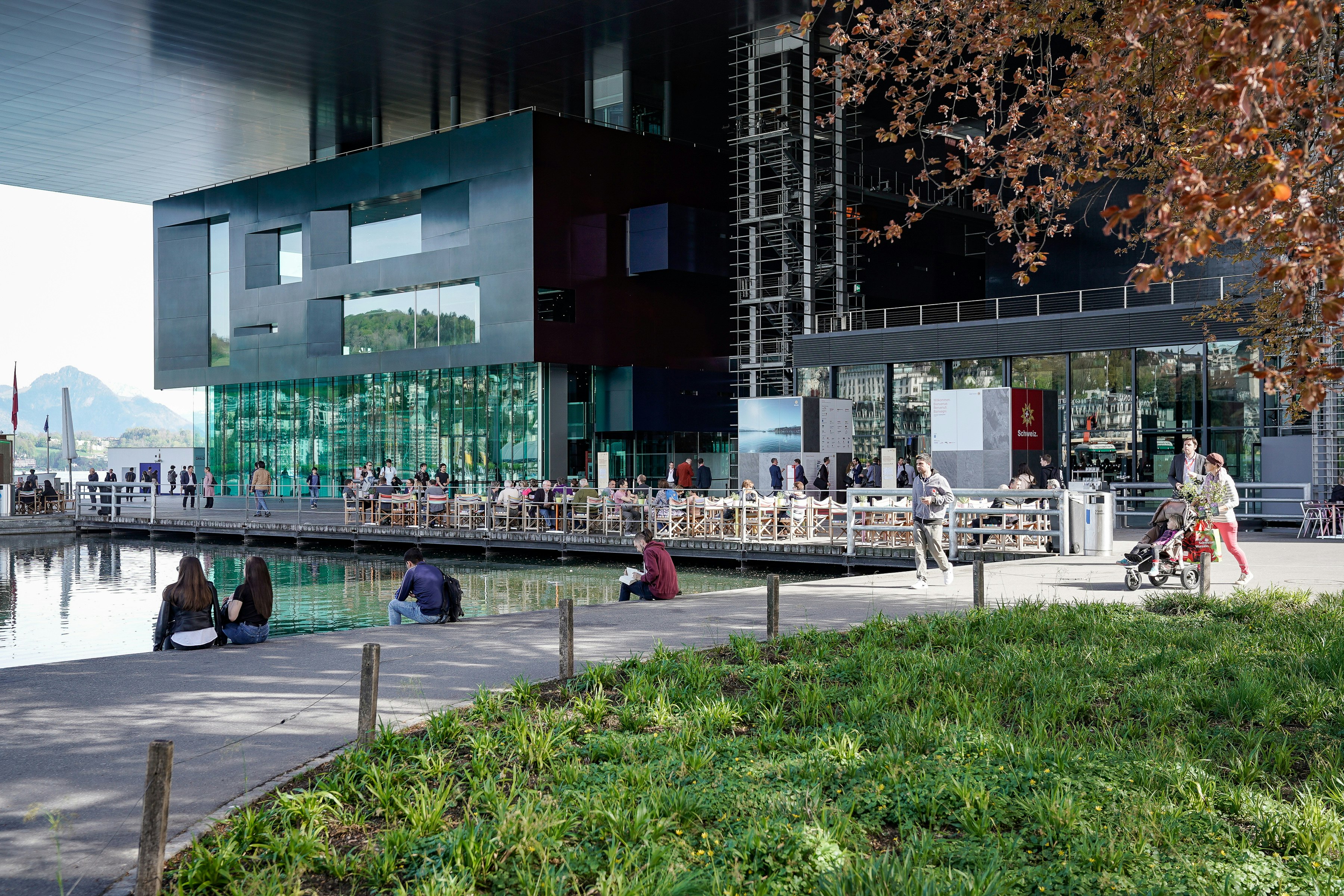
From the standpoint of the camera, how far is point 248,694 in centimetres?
879

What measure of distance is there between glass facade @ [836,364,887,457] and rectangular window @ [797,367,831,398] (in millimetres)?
380

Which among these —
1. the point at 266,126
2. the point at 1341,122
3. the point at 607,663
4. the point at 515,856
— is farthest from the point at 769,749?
the point at 266,126

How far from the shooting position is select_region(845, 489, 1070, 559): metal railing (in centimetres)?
1914

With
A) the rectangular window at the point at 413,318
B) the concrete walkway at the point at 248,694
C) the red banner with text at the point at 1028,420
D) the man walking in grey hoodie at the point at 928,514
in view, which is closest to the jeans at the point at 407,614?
the concrete walkway at the point at 248,694

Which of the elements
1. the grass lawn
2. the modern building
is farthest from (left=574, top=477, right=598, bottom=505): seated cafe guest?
the grass lawn

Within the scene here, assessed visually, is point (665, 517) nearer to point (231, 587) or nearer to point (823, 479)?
point (823, 479)

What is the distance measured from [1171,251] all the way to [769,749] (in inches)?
141

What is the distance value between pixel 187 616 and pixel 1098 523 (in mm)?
14609

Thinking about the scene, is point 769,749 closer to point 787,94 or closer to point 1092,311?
point 1092,311

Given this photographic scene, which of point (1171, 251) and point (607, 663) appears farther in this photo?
point (607, 663)

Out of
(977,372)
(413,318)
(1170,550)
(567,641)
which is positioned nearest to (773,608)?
(567,641)

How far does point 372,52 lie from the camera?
37812 mm

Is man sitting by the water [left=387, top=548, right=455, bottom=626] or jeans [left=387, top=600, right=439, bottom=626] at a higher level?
man sitting by the water [left=387, top=548, right=455, bottom=626]

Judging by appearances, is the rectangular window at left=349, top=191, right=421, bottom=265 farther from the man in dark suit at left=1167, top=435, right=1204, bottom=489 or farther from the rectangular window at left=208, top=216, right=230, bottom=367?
the man in dark suit at left=1167, top=435, right=1204, bottom=489
